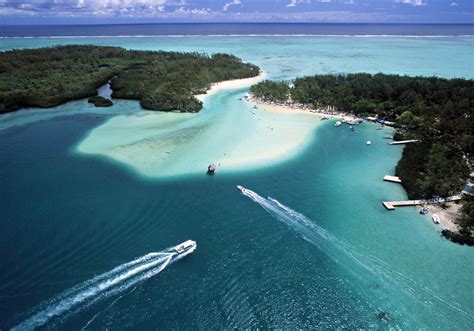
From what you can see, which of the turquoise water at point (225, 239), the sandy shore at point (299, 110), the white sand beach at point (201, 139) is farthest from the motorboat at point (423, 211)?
the sandy shore at point (299, 110)

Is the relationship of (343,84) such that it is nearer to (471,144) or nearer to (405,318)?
(471,144)

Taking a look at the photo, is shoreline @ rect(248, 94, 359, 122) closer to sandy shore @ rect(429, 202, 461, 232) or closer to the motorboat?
sandy shore @ rect(429, 202, 461, 232)

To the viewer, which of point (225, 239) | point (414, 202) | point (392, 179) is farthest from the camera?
point (392, 179)

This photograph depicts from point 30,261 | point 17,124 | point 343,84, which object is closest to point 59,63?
point 17,124

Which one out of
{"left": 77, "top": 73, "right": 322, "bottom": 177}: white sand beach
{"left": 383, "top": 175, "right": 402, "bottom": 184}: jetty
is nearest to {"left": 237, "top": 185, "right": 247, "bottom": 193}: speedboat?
{"left": 77, "top": 73, "right": 322, "bottom": 177}: white sand beach

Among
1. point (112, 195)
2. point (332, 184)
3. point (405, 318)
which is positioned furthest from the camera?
point (332, 184)

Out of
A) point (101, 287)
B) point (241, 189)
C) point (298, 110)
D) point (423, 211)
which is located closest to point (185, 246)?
point (101, 287)

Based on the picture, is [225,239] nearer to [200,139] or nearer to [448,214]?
[448,214]
